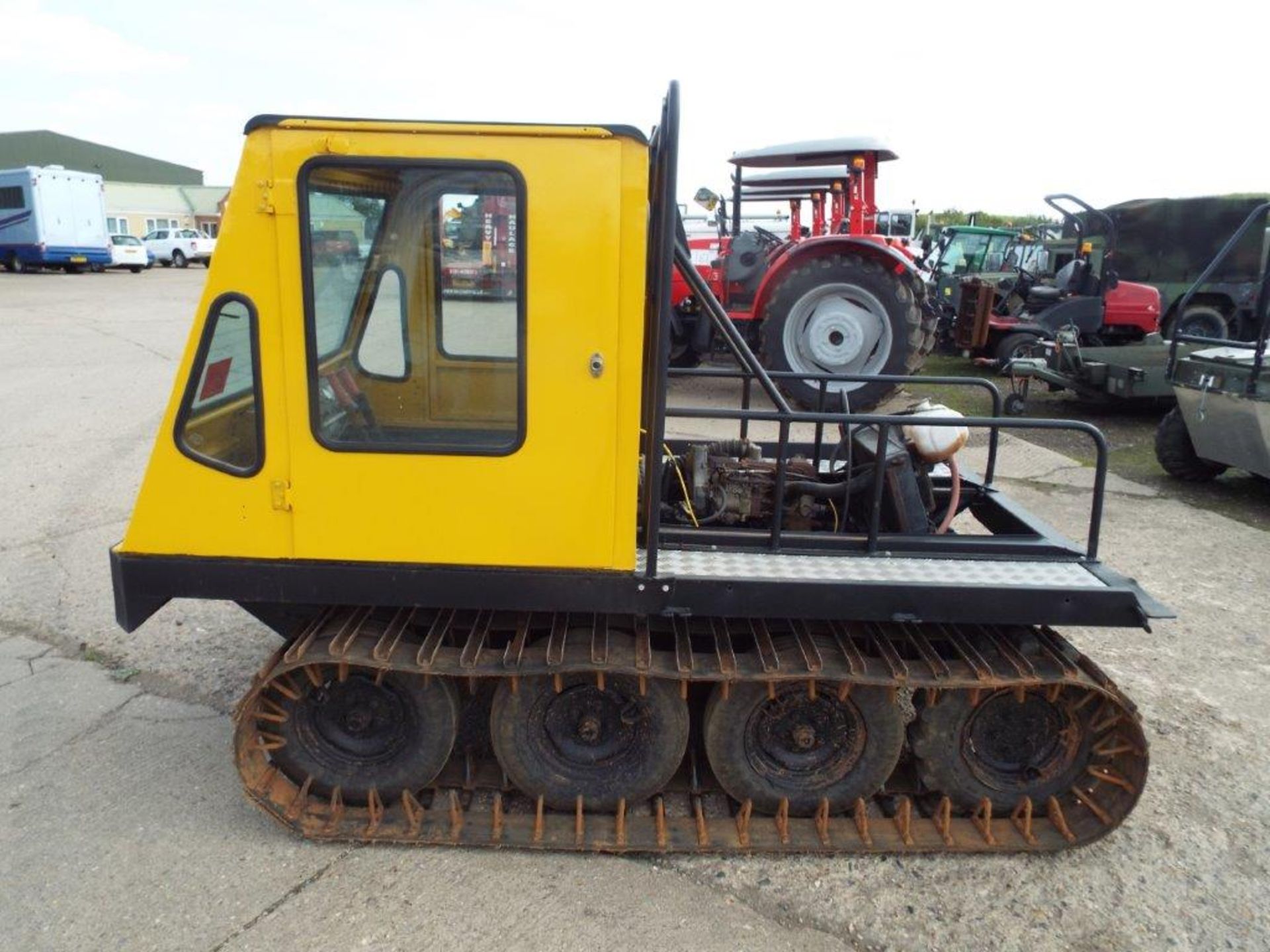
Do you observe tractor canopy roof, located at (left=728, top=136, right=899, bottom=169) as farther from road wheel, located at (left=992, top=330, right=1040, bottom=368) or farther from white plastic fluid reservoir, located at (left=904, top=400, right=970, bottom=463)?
white plastic fluid reservoir, located at (left=904, top=400, right=970, bottom=463)

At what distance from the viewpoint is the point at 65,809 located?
3393 mm

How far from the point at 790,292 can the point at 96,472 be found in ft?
21.3

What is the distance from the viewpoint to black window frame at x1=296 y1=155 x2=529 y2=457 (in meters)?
2.79

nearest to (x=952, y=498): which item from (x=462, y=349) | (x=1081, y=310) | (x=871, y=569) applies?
(x=871, y=569)

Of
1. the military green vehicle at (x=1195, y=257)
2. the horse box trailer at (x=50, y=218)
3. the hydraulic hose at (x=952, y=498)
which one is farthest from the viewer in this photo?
the horse box trailer at (x=50, y=218)

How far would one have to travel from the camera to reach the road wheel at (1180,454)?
788 centimetres

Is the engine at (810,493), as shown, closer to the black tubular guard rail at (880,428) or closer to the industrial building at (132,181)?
the black tubular guard rail at (880,428)

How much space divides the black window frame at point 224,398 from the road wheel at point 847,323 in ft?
24.0

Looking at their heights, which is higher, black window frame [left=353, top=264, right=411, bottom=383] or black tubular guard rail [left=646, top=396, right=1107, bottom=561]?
black window frame [left=353, top=264, right=411, bottom=383]

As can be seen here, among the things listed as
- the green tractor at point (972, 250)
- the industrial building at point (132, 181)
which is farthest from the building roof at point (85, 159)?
the green tractor at point (972, 250)

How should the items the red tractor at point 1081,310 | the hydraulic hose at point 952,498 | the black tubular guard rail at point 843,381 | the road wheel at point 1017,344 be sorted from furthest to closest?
the road wheel at point 1017,344 < the red tractor at point 1081,310 < the black tubular guard rail at point 843,381 < the hydraulic hose at point 952,498

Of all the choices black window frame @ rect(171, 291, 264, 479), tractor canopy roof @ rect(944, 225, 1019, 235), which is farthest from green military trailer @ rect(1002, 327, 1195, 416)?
black window frame @ rect(171, 291, 264, 479)

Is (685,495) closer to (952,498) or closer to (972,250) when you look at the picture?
(952,498)

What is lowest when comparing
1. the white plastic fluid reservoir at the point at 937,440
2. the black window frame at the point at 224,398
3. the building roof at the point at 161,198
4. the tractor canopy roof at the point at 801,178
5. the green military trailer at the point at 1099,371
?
the green military trailer at the point at 1099,371
